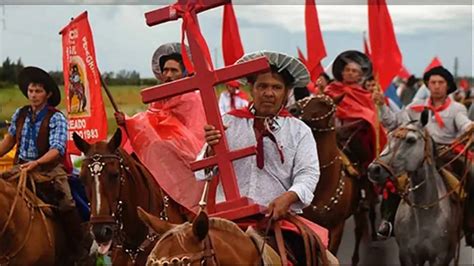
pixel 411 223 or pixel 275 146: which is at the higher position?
pixel 275 146

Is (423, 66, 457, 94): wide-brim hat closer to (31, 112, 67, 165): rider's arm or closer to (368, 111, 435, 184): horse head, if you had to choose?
(368, 111, 435, 184): horse head

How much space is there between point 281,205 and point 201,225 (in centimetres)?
80

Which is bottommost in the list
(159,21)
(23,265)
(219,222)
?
(23,265)

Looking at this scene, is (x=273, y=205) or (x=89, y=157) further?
(x=89, y=157)

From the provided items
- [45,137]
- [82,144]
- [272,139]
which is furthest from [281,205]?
[45,137]

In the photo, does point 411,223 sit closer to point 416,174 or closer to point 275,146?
point 416,174

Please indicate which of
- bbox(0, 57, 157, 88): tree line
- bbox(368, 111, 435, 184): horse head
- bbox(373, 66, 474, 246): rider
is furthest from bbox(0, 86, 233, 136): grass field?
bbox(373, 66, 474, 246): rider

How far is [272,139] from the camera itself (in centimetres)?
502

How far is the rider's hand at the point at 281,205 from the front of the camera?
4.71 meters

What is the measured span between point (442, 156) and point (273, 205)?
488 centimetres

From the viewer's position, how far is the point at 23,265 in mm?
7562

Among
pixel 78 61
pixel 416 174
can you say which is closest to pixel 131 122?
pixel 78 61

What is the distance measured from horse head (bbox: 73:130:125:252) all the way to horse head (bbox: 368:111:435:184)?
9.25ft

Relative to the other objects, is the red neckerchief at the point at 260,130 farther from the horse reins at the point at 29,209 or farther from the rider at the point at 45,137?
the rider at the point at 45,137
